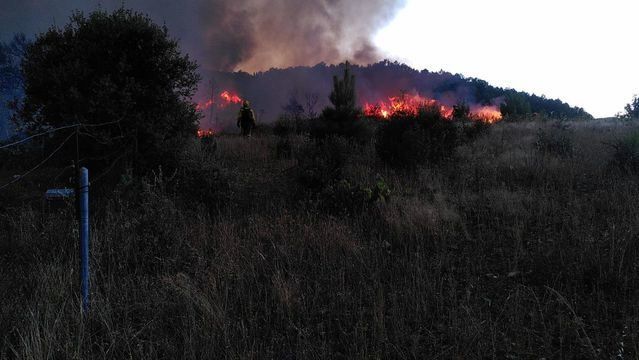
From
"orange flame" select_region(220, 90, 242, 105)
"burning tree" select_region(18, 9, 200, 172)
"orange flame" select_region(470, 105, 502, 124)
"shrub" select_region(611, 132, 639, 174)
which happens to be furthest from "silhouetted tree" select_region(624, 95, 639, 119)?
"orange flame" select_region(220, 90, 242, 105)

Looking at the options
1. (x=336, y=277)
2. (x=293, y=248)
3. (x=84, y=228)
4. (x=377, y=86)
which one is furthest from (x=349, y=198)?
(x=377, y=86)

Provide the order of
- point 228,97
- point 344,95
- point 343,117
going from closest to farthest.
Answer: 1. point 343,117
2. point 344,95
3. point 228,97

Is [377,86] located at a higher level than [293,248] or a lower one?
higher

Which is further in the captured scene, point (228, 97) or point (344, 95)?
point (228, 97)

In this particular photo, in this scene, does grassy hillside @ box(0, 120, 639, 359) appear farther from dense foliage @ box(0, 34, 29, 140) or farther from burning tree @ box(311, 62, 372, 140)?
dense foliage @ box(0, 34, 29, 140)

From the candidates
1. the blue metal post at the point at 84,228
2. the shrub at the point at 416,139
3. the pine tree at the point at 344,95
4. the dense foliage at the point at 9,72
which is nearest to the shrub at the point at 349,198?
the blue metal post at the point at 84,228

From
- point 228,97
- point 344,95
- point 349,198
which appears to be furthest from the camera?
point 228,97

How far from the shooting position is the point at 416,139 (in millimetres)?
9695

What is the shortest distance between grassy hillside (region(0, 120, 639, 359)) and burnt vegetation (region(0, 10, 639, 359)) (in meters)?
0.02

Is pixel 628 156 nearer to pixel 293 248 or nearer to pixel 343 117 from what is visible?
pixel 293 248

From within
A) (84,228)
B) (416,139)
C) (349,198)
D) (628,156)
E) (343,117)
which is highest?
(343,117)

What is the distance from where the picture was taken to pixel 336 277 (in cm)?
368

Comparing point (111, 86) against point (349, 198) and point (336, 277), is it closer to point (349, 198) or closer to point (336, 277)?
point (349, 198)

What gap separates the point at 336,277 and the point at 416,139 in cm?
678
